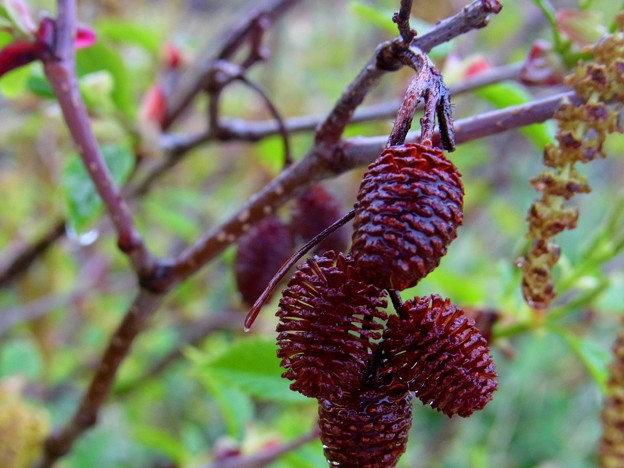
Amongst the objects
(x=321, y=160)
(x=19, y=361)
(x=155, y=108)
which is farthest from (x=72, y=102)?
(x=19, y=361)

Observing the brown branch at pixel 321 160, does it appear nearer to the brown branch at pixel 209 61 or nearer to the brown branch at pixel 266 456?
the brown branch at pixel 266 456

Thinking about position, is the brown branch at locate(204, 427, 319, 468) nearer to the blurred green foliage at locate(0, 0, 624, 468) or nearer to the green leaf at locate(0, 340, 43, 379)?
the blurred green foliage at locate(0, 0, 624, 468)

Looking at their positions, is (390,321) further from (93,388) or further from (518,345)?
(518,345)

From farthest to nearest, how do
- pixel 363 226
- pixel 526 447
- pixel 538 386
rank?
pixel 538 386
pixel 526 447
pixel 363 226

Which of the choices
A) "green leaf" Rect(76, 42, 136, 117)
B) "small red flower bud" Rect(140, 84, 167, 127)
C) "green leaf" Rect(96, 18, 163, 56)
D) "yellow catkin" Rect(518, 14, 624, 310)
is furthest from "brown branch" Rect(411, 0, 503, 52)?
"green leaf" Rect(96, 18, 163, 56)

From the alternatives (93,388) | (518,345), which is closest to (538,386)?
(518,345)
